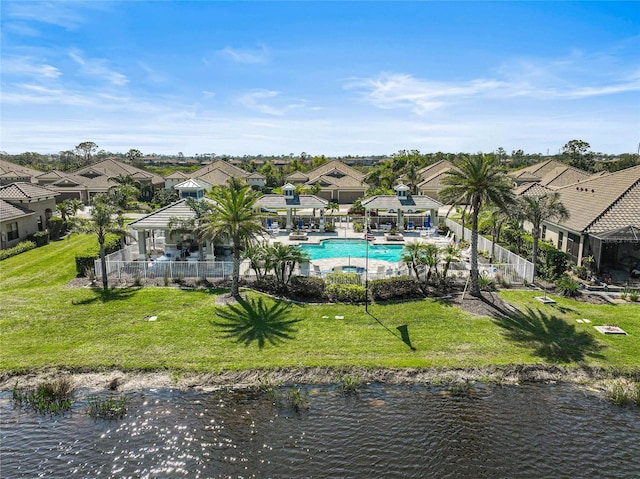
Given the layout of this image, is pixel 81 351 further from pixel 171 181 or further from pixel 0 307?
pixel 171 181

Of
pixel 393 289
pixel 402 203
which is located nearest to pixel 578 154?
pixel 402 203

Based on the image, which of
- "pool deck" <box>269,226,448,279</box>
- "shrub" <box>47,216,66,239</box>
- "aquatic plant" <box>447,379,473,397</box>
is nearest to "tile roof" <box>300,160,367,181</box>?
"pool deck" <box>269,226,448,279</box>

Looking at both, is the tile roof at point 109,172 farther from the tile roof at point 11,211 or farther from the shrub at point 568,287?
the shrub at point 568,287

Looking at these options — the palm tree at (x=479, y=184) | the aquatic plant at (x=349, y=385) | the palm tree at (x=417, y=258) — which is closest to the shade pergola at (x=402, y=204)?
the palm tree at (x=417, y=258)

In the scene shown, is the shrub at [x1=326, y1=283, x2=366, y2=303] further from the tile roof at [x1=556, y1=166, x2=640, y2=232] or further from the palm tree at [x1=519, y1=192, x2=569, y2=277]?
the tile roof at [x1=556, y1=166, x2=640, y2=232]

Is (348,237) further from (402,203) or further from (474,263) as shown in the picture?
(474,263)
